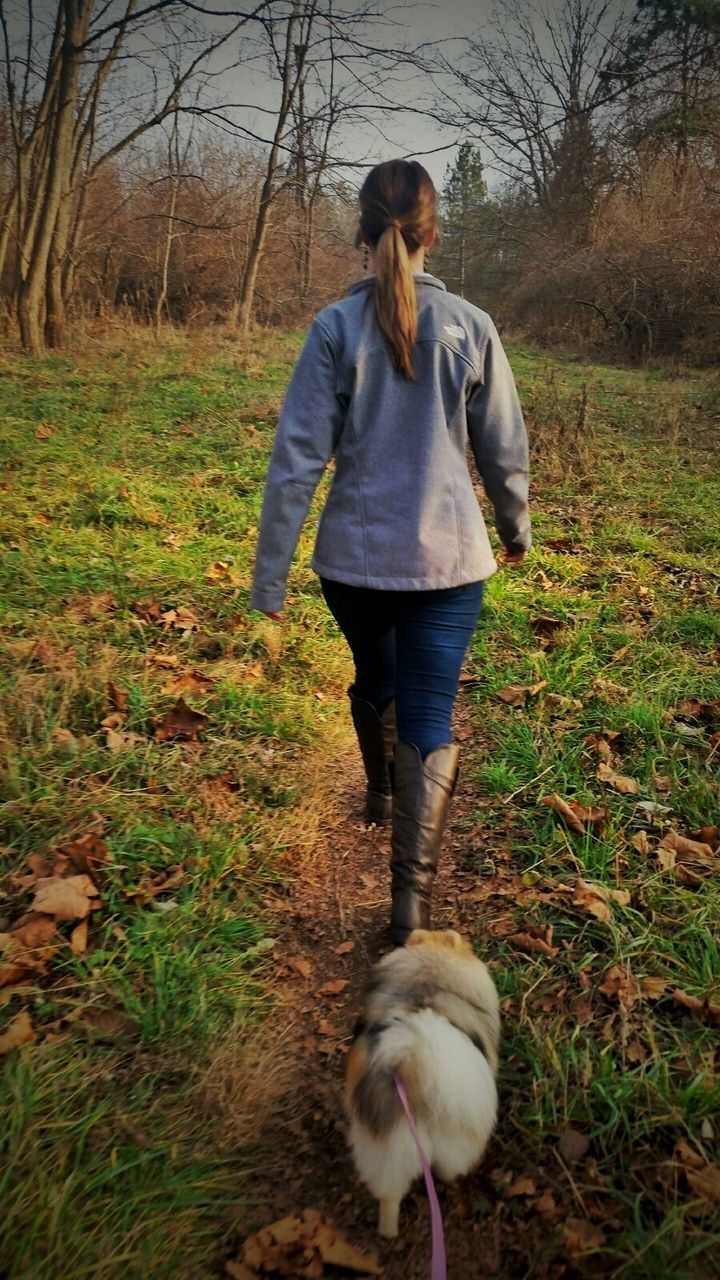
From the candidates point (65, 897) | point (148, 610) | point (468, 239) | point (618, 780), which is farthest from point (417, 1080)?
point (468, 239)

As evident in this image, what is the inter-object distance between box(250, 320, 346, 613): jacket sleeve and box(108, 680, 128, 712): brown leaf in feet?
4.30

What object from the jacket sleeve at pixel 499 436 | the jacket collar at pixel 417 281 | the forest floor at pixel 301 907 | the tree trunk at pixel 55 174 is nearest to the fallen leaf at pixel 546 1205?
the forest floor at pixel 301 907

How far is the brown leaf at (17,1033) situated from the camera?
74.0 inches

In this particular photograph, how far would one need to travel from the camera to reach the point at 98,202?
1859 cm

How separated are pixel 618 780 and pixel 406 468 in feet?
5.19

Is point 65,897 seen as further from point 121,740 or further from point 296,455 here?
point 296,455

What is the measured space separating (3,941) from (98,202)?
21.0 m

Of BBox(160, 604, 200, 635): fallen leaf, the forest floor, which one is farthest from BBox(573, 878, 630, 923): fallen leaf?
BBox(160, 604, 200, 635): fallen leaf

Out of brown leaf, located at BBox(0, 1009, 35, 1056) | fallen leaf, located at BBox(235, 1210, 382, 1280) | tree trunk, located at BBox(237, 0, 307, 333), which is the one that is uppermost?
tree trunk, located at BBox(237, 0, 307, 333)

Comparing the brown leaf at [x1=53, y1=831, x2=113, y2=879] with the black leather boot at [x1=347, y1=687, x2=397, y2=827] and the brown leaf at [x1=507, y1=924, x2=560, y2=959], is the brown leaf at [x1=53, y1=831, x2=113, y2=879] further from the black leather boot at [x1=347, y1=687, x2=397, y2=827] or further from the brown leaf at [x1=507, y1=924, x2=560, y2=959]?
the brown leaf at [x1=507, y1=924, x2=560, y2=959]

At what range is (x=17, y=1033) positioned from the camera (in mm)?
1906

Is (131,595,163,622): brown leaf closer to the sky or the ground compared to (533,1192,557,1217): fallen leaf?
closer to the sky

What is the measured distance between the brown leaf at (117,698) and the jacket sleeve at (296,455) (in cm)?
131

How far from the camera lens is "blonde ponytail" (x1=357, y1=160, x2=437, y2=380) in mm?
1928
